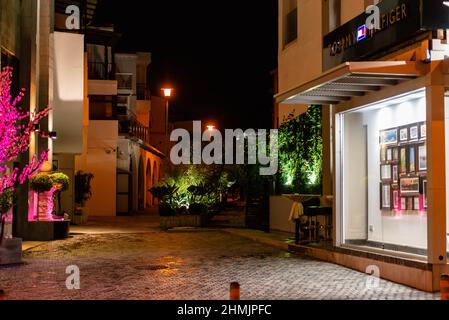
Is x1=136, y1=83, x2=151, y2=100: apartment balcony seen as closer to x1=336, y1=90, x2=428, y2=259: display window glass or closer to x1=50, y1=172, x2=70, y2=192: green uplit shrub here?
x1=50, y1=172, x2=70, y2=192: green uplit shrub

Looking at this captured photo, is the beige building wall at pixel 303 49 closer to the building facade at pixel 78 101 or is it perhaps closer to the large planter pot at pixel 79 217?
the building facade at pixel 78 101

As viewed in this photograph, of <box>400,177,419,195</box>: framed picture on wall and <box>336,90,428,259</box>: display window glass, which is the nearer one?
<box>336,90,428,259</box>: display window glass

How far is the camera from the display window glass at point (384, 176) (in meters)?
12.9

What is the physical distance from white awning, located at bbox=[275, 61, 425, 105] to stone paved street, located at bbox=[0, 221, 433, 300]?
3.79 metres

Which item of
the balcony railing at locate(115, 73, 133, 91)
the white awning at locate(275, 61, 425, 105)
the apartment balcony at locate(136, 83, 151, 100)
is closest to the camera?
the white awning at locate(275, 61, 425, 105)

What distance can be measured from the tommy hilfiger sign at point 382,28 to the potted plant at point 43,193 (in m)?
9.74

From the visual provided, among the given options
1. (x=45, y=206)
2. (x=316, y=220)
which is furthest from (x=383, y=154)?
(x=45, y=206)

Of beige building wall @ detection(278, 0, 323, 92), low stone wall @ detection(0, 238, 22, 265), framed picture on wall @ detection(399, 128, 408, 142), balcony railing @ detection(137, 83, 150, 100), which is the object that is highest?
balcony railing @ detection(137, 83, 150, 100)

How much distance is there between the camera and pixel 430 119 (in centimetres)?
1123

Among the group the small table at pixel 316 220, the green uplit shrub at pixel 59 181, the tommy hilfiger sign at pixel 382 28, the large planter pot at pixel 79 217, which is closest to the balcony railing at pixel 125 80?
the large planter pot at pixel 79 217

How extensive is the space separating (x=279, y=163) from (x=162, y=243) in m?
5.63

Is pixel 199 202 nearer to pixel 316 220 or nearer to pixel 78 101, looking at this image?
pixel 78 101

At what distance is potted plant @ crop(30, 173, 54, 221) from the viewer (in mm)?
20562

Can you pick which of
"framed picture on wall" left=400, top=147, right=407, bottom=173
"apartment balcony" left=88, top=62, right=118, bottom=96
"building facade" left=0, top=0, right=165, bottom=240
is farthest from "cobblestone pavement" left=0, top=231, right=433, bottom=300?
"apartment balcony" left=88, top=62, right=118, bottom=96
